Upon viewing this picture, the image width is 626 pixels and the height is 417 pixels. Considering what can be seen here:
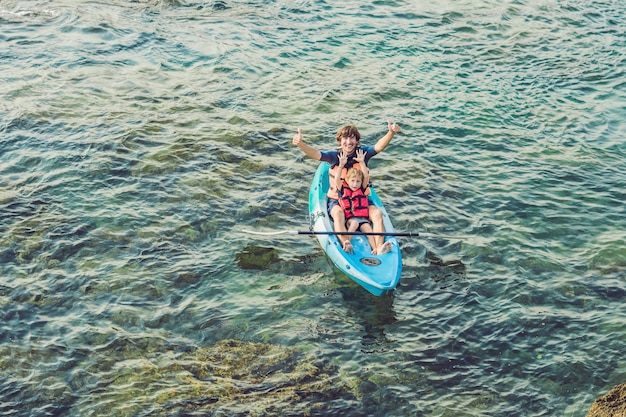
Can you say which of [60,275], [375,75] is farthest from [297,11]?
[60,275]

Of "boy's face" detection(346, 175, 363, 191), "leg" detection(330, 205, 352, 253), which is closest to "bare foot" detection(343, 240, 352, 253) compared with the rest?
"leg" detection(330, 205, 352, 253)

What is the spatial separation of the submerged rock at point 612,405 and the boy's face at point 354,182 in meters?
5.74

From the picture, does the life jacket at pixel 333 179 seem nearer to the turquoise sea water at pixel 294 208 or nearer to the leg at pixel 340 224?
the leg at pixel 340 224

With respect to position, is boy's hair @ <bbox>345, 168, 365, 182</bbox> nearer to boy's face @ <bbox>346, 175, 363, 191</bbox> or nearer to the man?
boy's face @ <bbox>346, 175, 363, 191</bbox>

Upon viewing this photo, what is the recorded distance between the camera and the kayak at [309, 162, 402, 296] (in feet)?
37.6

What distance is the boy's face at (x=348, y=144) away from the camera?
519 inches

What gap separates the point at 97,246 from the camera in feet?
42.0

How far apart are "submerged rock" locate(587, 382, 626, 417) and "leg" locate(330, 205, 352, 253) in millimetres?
4803

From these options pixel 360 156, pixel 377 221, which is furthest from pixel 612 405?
pixel 360 156

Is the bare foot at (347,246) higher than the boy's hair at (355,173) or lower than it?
lower

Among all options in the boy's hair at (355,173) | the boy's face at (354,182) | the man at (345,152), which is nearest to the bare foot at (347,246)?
the man at (345,152)

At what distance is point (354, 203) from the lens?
13.0 m

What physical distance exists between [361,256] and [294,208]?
235 cm

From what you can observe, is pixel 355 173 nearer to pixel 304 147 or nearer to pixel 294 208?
pixel 304 147
